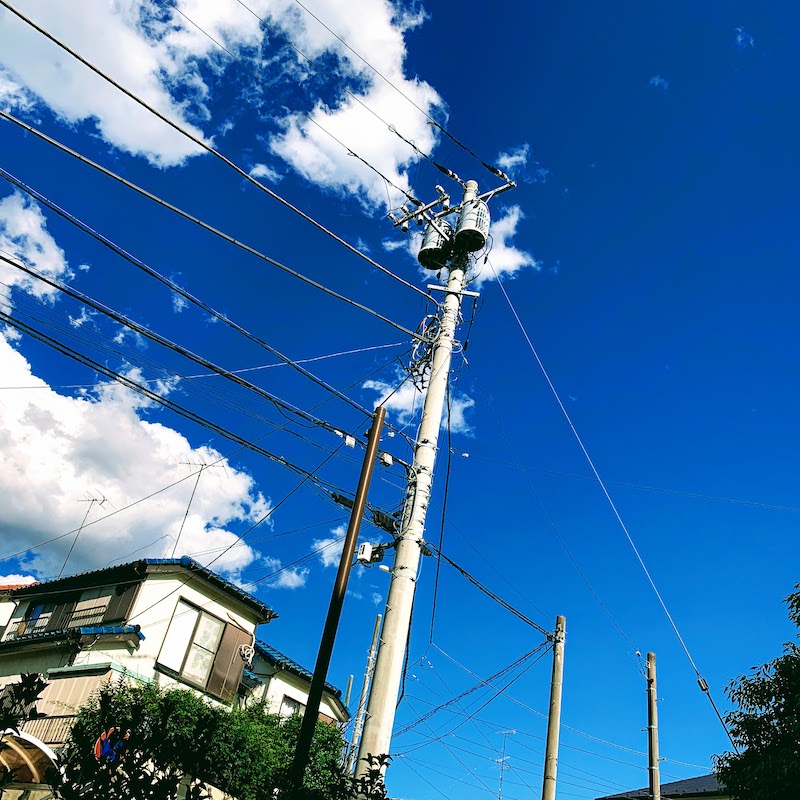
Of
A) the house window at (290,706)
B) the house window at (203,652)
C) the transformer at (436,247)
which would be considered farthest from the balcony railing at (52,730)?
the transformer at (436,247)

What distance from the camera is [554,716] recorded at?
17438 mm

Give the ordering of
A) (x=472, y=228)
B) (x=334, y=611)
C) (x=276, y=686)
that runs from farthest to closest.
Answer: (x=276, y=686) → (x=472, y=228) → (x=334, y=611)

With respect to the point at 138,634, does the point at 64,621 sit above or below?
above

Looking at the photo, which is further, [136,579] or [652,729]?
[136,579]

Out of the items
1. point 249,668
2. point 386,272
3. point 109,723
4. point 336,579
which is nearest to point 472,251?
point 386,272

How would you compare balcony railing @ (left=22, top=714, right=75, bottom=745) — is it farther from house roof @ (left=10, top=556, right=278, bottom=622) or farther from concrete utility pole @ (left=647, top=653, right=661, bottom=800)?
concrete utility pole @ (left=647, top=653, right=661, bottom=800)

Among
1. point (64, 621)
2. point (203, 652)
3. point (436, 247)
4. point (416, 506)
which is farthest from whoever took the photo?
point (64, 621)

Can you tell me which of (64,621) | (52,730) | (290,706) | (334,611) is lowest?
(52,730)

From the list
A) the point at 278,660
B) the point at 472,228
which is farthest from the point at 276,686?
the point at 472,228

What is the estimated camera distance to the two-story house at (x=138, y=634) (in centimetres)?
2109

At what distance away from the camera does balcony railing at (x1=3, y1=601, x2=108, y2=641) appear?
23812 millimetres

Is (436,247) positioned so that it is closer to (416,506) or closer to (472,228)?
(472,228)

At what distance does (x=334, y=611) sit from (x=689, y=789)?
2480 cm

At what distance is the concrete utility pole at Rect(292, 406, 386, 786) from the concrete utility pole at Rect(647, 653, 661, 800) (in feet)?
44.5
